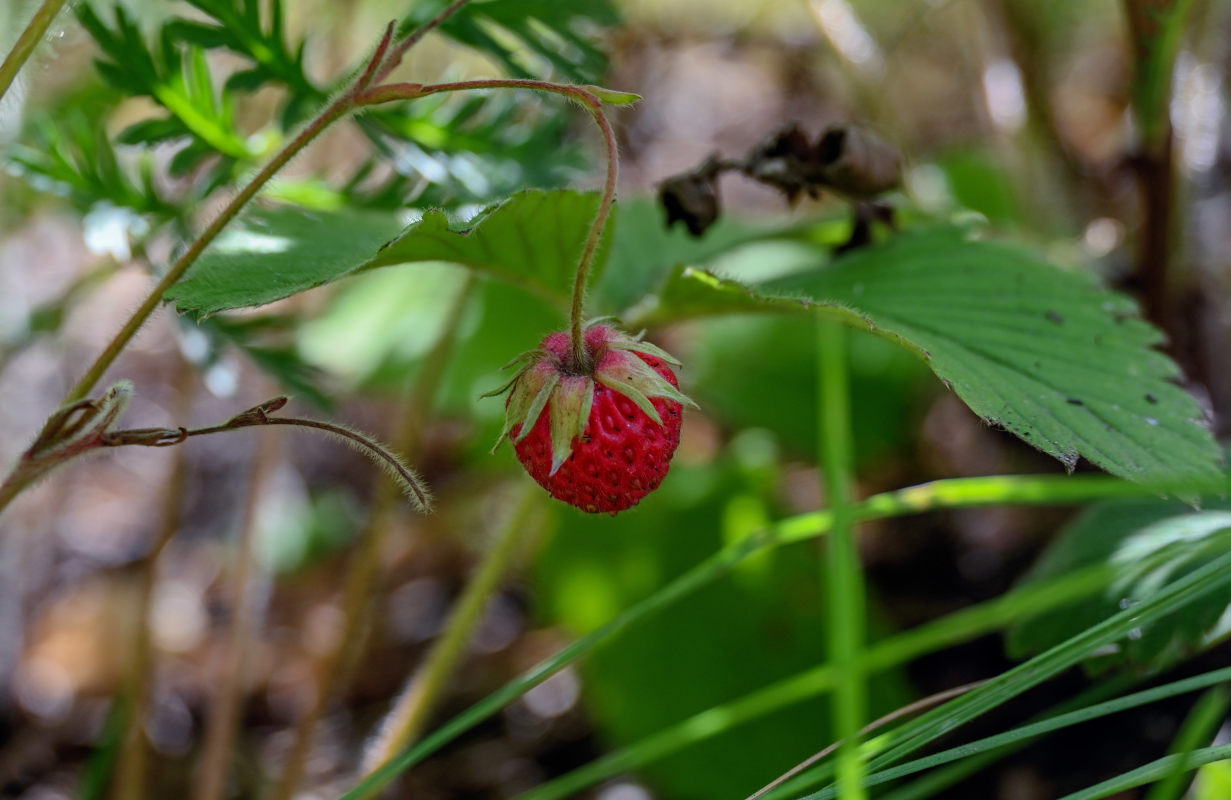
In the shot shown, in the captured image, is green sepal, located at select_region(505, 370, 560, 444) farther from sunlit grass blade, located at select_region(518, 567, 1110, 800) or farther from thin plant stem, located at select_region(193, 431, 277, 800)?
thin plant stem, located at select_region(193, 431, 277, 800)

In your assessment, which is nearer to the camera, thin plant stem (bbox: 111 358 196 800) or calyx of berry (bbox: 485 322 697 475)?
calyx of berry (bbox: 485 322 697 475)

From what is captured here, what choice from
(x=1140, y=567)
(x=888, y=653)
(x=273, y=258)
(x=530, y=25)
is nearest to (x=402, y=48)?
(x=273, y=258)

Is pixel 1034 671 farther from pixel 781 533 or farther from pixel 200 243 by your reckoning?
pixel 200 243

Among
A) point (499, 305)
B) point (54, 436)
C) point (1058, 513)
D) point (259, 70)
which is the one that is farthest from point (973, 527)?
point (54, 436)

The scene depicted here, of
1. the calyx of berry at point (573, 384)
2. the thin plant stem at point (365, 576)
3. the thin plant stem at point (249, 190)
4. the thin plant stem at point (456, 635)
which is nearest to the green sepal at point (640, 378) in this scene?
the calyx of berry at point (573, 384)

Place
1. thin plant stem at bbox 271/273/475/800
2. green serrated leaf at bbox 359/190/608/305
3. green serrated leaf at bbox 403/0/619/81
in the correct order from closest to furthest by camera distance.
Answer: green serrated leaf at bbox 359/190/608/305
green serrated leaf at bbox 403/0/619/81
thin plant stem at bbox 271/273/475/800

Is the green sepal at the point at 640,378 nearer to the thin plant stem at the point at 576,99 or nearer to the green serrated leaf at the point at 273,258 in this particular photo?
the thin plant stem at the point at 576,99

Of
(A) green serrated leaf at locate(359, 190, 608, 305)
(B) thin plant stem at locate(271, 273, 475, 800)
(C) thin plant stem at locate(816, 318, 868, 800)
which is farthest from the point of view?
(B) thin plant stem at locate(271, 273, 475, 800)

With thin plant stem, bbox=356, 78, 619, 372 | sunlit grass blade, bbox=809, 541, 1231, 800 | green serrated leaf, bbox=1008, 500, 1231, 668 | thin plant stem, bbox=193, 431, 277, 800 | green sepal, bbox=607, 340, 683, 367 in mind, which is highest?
thin plant stem, bbox=356, 78, 619, 372

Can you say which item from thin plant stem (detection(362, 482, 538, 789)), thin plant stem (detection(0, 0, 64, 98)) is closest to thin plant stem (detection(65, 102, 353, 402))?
thin plant stem (detection(0, 0, 64, 98))
